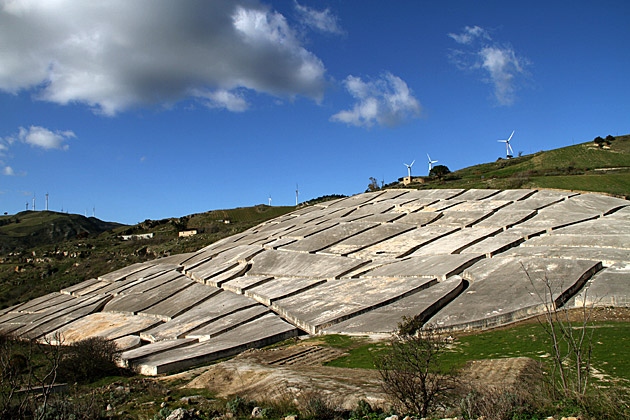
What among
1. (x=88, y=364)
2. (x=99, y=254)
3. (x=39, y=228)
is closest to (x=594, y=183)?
(x=88, y=364)

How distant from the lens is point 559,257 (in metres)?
16.9

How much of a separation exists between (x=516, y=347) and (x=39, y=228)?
11281cm

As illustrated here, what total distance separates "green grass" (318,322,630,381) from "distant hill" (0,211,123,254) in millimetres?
71960

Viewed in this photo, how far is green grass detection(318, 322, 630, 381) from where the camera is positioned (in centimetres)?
823

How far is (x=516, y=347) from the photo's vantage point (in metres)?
9.71

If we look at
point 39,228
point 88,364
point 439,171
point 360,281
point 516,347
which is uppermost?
point 39,228

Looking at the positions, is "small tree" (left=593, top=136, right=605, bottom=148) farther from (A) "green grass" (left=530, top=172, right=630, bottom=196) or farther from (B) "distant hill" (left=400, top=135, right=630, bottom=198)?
(A) "green grass" (left=530, top=172, right=630, bottom=196)

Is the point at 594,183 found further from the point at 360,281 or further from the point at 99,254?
the point at 99,254

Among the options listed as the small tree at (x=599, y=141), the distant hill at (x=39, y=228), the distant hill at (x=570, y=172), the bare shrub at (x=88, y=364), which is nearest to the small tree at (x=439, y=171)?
the distant hill at (x=570, y=172)

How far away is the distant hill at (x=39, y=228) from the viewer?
286ft

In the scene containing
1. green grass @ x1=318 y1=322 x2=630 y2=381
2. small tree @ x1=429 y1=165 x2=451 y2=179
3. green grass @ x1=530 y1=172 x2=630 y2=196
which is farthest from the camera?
small tree @ x1=429 y1=165 x2=451 y2=179

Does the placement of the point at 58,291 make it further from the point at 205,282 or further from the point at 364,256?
the point at 364,256

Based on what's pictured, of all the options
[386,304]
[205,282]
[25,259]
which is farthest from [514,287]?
[25,259]

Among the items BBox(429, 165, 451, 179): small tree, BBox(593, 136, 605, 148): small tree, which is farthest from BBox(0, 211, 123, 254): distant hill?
BBox(593, 136, 605, 148): small tree
